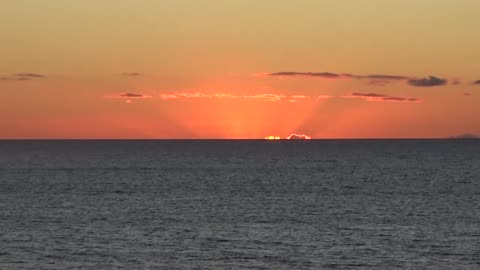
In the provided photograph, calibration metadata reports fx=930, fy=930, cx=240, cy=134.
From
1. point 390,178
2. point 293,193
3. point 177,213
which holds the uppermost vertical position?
point 390,178

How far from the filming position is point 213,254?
215ft

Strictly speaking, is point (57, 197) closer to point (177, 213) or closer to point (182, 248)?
point (177, 213)

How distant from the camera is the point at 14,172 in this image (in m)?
190

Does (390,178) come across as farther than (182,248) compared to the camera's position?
Yes

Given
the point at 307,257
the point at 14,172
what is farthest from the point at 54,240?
the point at 14,172

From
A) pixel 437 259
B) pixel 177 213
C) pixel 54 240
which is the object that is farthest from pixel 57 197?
pixel 437 259

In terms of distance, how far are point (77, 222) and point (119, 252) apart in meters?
20.4

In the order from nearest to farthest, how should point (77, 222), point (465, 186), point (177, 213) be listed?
point (77, 222), point (177, 213), point (465, 186)

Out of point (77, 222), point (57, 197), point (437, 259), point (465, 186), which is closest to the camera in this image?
point (437, 259)

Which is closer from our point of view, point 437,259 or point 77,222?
point 437,259

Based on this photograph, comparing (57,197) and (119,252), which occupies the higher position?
(57,197)

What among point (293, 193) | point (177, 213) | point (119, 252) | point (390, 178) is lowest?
point (119, 252)

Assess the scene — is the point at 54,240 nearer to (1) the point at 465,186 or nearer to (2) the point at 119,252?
(2) the point at 119,252

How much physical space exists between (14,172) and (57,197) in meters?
74.4
